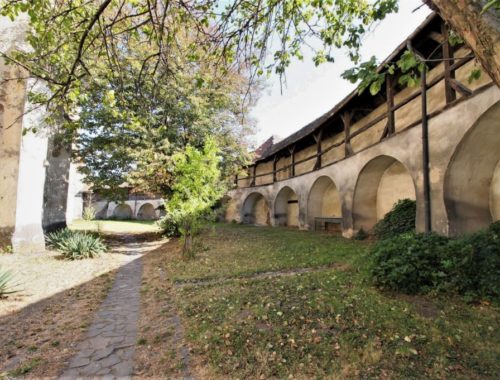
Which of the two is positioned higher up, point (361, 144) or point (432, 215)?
point (361, 144)

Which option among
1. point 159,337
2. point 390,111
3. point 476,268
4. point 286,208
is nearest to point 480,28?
point 476,268

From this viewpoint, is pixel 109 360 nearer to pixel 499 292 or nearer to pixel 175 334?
pixel 175 334

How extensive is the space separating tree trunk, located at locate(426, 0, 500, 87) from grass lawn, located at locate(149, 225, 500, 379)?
7.86 feet

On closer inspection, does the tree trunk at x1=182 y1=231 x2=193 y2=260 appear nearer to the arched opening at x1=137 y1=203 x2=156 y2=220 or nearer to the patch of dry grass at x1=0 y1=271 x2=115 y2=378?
the patch of dry grass at x1=0 y1=271 x2=115 y2=378

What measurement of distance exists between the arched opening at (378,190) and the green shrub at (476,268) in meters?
4.70

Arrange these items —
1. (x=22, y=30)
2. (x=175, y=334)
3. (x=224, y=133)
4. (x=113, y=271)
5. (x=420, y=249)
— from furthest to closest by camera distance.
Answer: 1. (x=224, y=133)
2. (x=22, y=30)
3. (x=113, y=271)
4. (x=420, y=249)
5. (x=175, y=334)

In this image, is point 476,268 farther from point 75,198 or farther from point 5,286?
point 75,198

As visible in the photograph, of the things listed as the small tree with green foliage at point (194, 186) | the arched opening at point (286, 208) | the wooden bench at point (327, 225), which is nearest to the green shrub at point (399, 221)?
the wooden bench at point (327, 225)

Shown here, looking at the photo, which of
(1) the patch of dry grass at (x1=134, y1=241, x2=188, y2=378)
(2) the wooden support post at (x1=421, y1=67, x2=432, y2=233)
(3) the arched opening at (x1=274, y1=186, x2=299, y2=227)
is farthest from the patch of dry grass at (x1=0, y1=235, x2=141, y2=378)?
(3) the arched opening at (x1=274, y1=186, x2=299, y2=227)

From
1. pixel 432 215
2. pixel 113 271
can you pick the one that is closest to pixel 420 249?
pixel 432 215

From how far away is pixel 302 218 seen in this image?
13.0m

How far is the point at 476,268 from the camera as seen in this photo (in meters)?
3.68

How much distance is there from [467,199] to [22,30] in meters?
12.8

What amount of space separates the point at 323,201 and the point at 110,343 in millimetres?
10970
